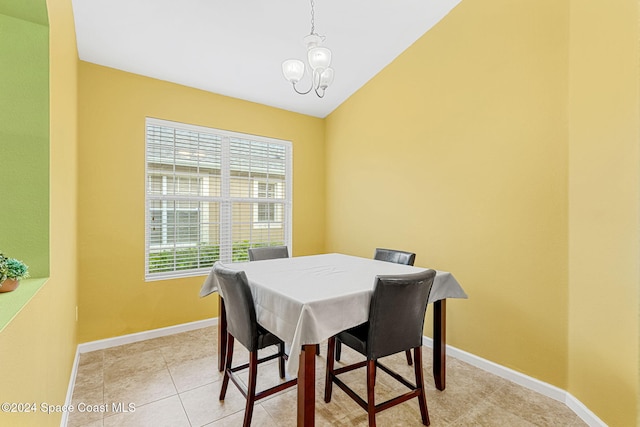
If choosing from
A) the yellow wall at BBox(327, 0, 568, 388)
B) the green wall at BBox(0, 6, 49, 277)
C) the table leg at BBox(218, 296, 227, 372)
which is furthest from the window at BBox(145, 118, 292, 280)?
the green wall at BBox(0, 6, 49, 277)

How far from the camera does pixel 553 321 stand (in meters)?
2.15

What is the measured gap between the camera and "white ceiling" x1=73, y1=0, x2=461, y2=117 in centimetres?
242

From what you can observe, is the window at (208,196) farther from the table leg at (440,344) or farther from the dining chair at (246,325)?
the table leg at (440,344)

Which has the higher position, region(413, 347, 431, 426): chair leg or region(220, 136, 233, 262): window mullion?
region(220, 136, 233, 262): window mullion

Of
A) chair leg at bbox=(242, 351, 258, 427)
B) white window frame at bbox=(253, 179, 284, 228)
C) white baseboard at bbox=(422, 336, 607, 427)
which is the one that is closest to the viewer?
chair leg at bbox=(242, 351, 258, 427)

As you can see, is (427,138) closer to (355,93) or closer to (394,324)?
(355,93)

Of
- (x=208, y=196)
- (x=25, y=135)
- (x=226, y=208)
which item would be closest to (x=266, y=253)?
(x=226, y=208)

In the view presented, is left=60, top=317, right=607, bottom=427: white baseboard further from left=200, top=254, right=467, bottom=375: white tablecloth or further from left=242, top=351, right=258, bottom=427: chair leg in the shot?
left=242, top=351, right=258, bottom=427: chair leg

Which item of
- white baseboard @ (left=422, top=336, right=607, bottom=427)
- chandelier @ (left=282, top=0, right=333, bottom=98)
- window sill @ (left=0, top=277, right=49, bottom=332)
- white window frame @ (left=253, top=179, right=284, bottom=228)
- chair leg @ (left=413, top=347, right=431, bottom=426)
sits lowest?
white baseboard @ (left=422, top=336, right=607, bottom=427)

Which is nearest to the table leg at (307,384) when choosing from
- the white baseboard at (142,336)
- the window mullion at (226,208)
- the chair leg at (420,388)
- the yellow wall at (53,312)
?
the chair leg at (420,388)

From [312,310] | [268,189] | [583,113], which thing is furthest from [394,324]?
[268,189]

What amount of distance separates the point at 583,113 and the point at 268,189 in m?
3.25

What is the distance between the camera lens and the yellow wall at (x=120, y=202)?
282cm

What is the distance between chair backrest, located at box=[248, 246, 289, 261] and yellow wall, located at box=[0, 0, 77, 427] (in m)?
1.42
